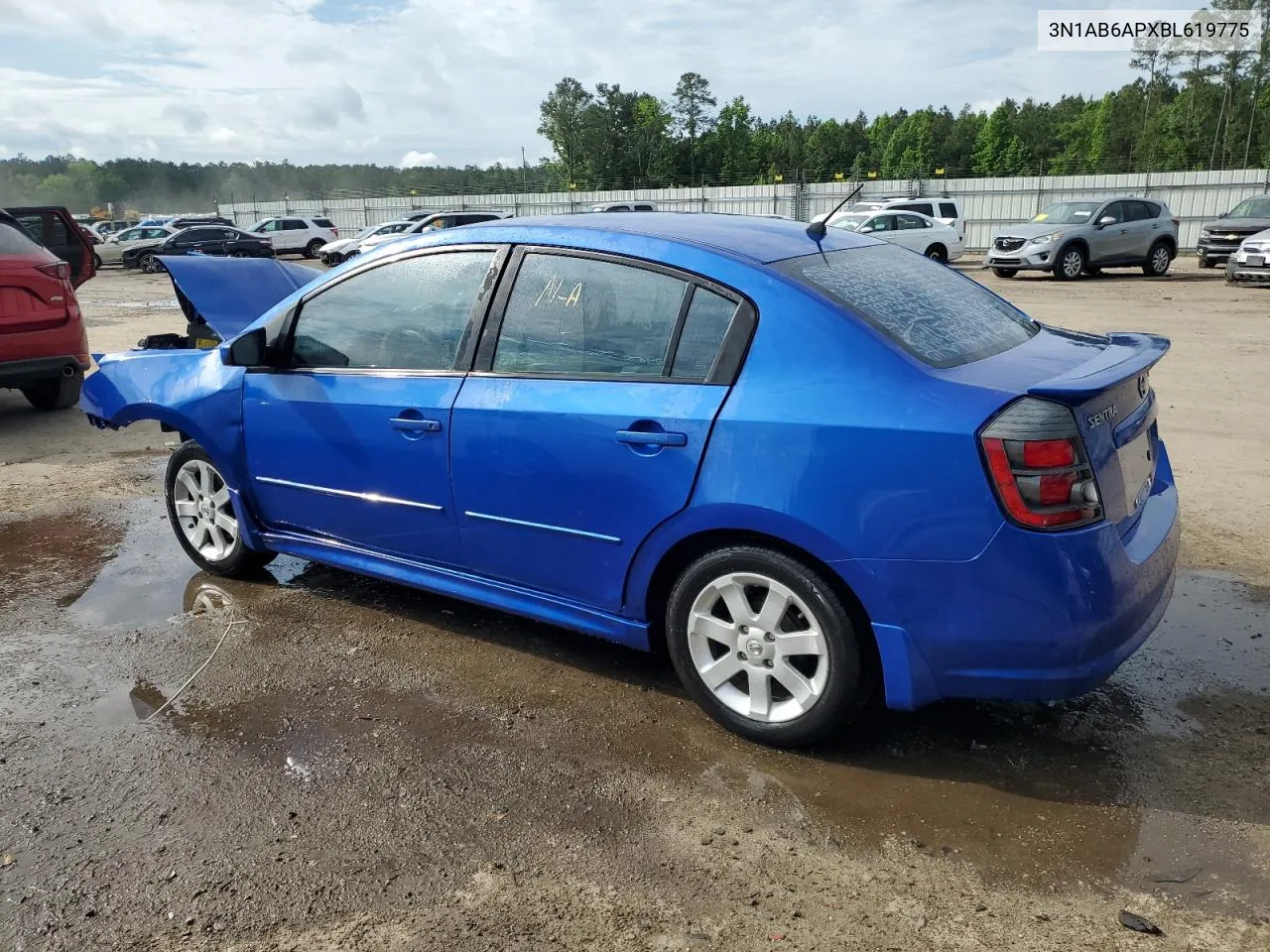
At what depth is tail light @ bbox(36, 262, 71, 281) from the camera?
8078 mm

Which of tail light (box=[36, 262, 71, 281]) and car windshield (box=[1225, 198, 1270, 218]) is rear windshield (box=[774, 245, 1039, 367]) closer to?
tail light (box=[36, 262, 71, 281])

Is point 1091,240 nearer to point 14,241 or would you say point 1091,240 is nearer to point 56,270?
point 56,270

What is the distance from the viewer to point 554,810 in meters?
2.95

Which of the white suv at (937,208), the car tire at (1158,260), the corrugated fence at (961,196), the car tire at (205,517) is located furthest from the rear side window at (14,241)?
the white suv at (937,208)

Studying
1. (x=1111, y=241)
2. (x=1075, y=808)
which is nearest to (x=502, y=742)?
(x=1075, y=808)

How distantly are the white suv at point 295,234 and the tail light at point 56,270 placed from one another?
1080 inches

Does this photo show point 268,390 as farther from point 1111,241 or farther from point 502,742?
point 1111,241

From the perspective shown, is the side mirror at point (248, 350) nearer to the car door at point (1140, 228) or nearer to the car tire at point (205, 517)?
the car tire at point (205, 517)

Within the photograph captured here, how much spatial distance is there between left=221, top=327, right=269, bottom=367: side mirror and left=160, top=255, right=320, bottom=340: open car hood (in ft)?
4.97

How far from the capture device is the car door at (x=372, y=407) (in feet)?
12.5

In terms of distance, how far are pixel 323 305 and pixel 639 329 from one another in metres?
1.62

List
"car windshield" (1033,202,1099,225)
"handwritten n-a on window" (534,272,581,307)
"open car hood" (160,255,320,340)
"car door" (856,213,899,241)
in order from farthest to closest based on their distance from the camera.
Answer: "car door" (856,213,899,241) → "car windshield" (1033,202,1099,225) → "open car hood" (160,255,320,340) → "handwritten n-a on window" (534,272,581,307)

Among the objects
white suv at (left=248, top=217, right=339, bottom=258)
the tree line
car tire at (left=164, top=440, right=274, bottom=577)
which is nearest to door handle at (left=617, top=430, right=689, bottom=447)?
car tire at (left=164, top=440, right=274, bottom=577)

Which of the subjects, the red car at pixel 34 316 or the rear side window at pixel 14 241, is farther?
the rear side window at pixel 14 241
